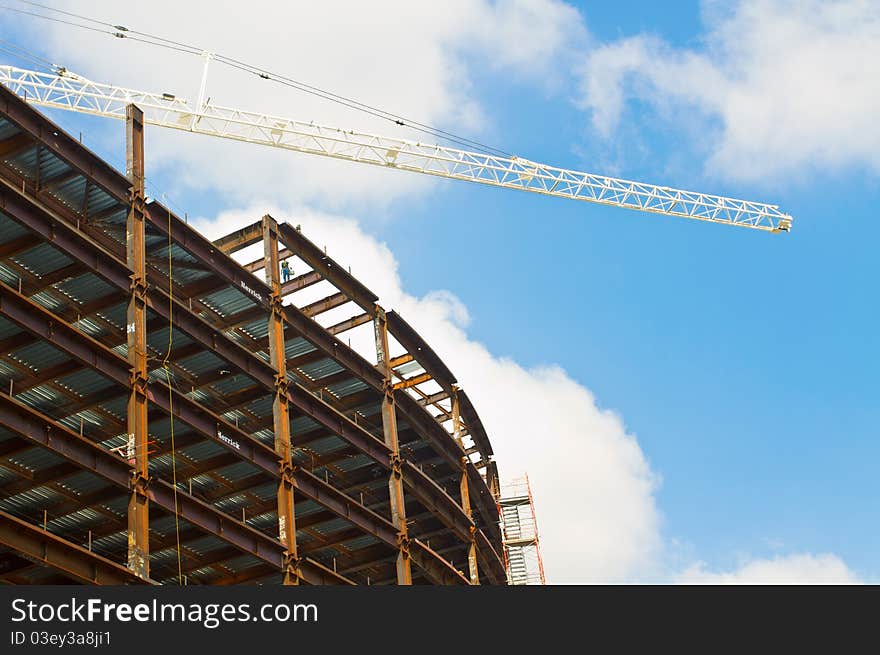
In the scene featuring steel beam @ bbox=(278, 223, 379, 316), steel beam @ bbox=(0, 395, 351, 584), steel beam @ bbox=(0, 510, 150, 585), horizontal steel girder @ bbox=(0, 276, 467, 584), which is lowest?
steel beam @ bbox=(0, 510, 150, 585)

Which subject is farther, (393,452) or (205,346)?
(393,452)

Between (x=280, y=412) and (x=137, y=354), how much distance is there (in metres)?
9.03

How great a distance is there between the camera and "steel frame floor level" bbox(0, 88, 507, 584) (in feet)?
147

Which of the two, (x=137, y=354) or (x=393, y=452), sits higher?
(x=393, y=452)

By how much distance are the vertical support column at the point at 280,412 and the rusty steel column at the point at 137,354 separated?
22.6 ft

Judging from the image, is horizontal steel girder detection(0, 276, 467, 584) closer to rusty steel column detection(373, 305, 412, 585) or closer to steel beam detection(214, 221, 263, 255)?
rusty steel column detection(373, 305, 412, 585)

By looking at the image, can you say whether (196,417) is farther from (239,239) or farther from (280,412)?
(239,239)

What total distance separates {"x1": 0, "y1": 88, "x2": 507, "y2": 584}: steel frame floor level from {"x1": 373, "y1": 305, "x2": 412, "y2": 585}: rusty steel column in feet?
0.32

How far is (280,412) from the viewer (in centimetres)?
5497

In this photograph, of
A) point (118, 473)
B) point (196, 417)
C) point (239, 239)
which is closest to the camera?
point (118, 473)

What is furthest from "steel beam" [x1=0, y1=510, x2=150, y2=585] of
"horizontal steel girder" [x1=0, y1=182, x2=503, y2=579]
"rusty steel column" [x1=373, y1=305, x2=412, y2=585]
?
"rusty steel column" [x1=373, y1=305, x2=412, y2=585]

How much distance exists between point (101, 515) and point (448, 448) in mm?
25379

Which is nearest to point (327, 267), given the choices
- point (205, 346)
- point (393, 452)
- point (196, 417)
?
point (393, 452)

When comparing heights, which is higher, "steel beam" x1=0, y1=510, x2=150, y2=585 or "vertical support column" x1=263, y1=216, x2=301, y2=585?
"vertical support column" x1=263, y1=216, x2=301, y2=585
